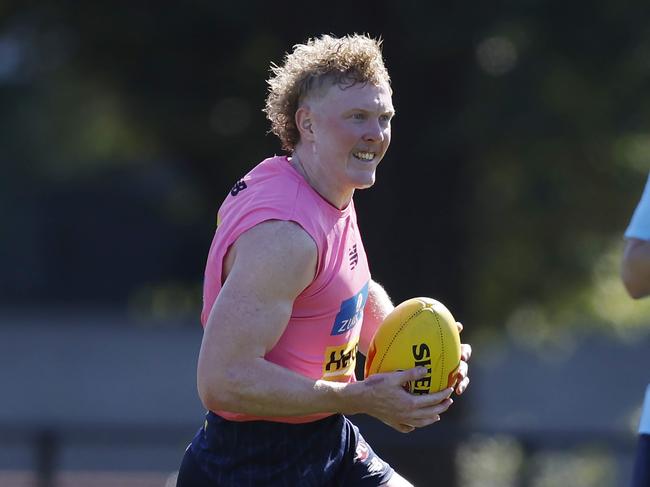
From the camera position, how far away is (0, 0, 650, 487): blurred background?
9945 millimetres

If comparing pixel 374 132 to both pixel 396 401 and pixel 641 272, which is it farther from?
pixel 641 272

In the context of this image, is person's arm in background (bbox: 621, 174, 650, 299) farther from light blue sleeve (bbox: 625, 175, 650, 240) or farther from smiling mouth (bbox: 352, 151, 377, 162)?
smiling mouth (bbox: 352, 151, 377, 162)

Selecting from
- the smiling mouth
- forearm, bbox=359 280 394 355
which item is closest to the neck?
the smiling mouth

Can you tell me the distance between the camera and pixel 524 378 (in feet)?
59.3

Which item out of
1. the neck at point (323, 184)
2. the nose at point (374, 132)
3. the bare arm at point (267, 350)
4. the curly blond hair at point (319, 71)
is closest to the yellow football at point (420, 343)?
the bare arm at point (267, 350)

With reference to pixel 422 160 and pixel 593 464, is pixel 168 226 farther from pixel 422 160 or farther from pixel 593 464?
pixel 593 464

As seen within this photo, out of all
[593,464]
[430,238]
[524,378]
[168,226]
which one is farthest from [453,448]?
[168,226]

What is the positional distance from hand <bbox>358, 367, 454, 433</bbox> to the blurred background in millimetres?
5622

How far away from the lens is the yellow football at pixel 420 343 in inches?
153

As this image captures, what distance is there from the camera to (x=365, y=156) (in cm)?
391

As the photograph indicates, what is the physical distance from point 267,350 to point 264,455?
46 cm

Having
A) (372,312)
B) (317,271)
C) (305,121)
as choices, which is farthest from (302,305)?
(372,312)

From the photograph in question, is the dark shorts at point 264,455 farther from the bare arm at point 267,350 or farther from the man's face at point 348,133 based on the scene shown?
the man's face at point 348,133

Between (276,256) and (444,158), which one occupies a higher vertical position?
(444,158)
